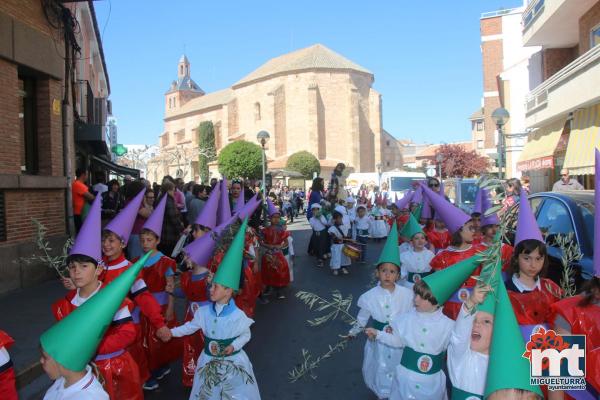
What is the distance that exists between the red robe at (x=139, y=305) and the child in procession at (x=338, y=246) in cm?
674

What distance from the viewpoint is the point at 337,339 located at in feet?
20.9

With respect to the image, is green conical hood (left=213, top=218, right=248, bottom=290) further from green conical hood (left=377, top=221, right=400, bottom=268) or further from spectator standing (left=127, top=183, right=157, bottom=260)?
spectator standing (left=127, top=183, right=157, bottom=260)

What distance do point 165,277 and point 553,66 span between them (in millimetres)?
21004

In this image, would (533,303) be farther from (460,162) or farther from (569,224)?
(460,162)

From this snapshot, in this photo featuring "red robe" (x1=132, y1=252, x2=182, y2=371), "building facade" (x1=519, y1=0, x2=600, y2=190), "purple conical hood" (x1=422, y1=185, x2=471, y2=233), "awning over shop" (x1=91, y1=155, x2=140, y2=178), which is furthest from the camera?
"awning over shop" (x1=91, y1=155, x2=140, y2=178)

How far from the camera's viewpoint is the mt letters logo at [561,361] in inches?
109

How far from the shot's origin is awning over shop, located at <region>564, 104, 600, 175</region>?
1421 centimetres

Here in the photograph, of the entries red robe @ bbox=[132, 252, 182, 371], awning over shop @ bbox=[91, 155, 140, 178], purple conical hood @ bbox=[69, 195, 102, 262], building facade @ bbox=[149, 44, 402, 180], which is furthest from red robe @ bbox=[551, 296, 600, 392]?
building facade @ bbox=[149, 44, 402, 180]

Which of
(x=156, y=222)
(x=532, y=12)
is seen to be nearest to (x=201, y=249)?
(x=156, y=222)

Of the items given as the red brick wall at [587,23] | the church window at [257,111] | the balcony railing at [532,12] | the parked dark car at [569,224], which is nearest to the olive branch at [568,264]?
the parked dark car at [569,224]

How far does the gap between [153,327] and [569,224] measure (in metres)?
4.12

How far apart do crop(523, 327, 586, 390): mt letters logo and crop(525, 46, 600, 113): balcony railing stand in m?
13.1

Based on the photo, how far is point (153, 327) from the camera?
486 centimetres

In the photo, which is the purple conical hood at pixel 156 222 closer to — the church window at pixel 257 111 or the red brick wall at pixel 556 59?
the red brick wall at pixel 556 59
